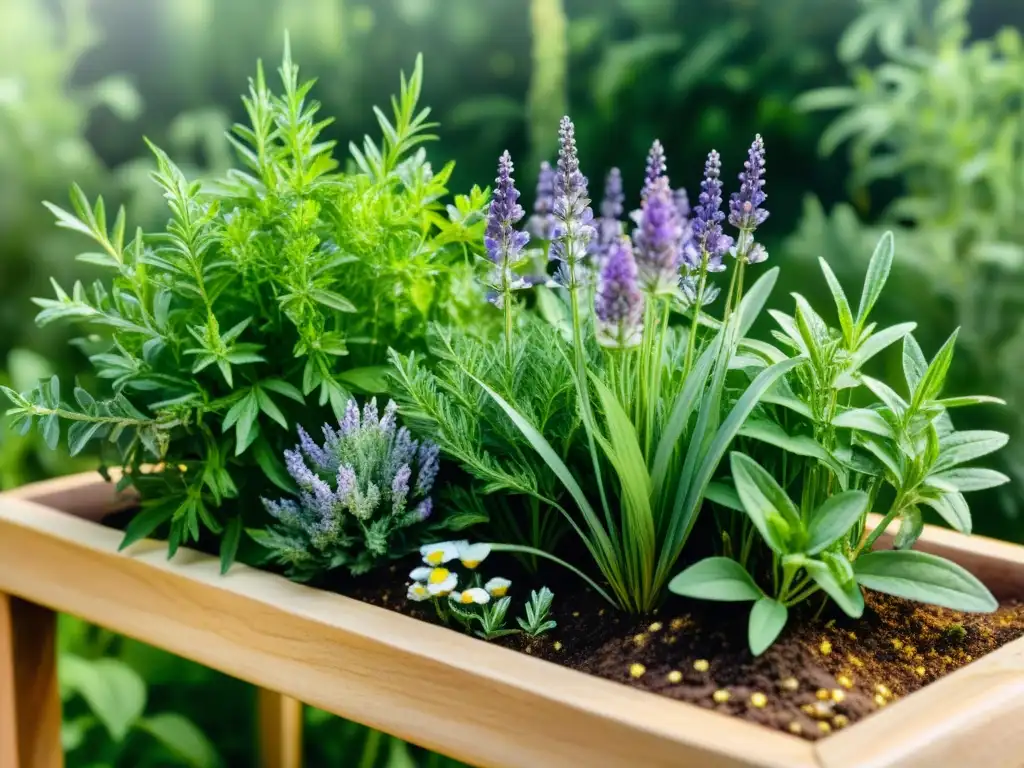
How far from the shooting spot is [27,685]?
3.56 feet

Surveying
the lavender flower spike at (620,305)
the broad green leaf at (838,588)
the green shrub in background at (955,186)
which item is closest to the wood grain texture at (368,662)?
the broad green leaf at (838,588)

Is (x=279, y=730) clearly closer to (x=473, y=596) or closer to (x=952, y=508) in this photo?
(x=473, y=596)

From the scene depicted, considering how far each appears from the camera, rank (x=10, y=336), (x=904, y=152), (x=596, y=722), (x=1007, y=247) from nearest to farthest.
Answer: (x=596, y=722) < (x=1007, y=247) < (x=904, y=152) < (x=10, y=336)

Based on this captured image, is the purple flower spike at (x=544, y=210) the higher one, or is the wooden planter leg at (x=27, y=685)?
the purple flower spike at (x=544, y=210)

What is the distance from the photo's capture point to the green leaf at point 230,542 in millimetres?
903

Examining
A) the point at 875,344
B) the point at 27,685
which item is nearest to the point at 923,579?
the point at 875,344

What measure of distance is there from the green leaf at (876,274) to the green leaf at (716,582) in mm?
230

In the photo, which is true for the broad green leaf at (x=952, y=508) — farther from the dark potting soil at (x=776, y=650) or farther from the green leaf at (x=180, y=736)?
the green leaf at (x=180, y=736)

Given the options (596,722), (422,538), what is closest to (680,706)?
(596,722)

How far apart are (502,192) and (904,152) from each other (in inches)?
32.5

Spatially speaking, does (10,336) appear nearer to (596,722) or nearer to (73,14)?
(73,14)

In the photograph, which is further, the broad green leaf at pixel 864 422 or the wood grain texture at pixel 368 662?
the broad green leaf at pixel 864 422

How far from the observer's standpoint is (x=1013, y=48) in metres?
1.32

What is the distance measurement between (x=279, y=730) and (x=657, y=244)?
1.09 metres
